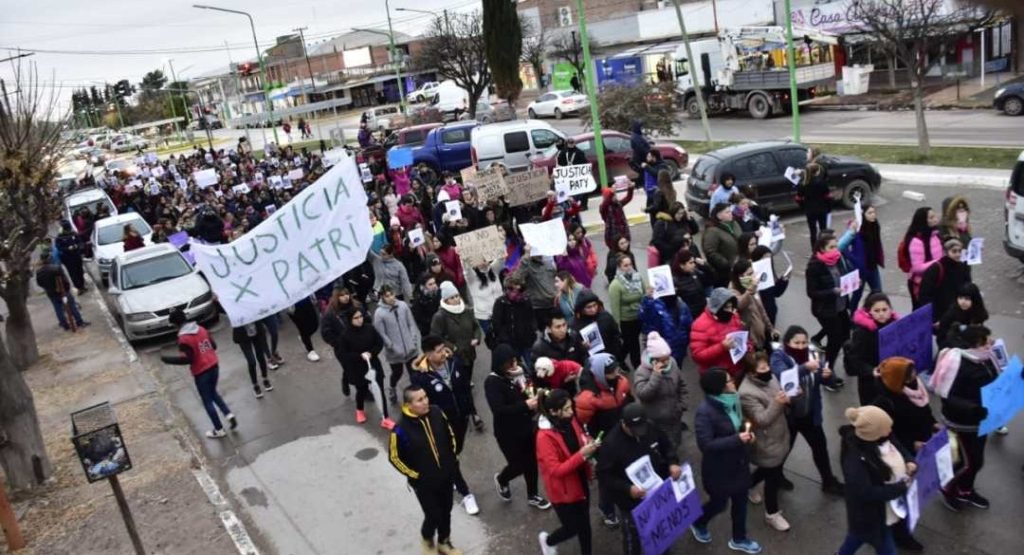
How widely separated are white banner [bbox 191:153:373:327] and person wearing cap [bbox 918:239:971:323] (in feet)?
18.2

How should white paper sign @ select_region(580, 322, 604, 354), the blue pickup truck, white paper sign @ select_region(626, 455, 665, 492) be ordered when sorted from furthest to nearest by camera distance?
the blue pickup truck → white paper sign @ select_region(580, 322, 604, 354) → white paper sign @ select_region(626, 455, 665, 492)

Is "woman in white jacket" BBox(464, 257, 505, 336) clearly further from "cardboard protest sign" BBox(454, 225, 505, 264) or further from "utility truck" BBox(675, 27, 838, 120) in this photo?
"utility truck" BBox(675, 27, 838, 120)

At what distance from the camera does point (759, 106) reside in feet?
107

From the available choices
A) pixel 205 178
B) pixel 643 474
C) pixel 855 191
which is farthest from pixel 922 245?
pixel 205 178

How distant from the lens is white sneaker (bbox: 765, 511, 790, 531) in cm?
622

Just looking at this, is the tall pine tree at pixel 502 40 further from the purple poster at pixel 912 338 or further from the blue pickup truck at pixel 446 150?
the purple poster at pixel 912 338

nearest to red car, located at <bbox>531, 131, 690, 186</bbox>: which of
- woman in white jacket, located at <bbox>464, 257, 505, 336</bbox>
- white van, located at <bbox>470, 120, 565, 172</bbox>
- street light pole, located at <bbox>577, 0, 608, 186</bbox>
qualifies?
street light pole, located at <bbox>577, 0, 608, 186</bbox>

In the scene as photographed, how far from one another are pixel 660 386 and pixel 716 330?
3.05 ft

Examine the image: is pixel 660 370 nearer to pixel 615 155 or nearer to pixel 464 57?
pixel 615 155

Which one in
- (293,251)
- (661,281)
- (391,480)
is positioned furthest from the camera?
(293,251)

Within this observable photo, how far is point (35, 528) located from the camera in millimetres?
7918

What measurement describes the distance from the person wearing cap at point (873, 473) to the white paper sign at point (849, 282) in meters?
3.14

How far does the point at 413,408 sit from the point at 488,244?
17.8 ft

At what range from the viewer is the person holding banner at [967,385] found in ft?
19.1
